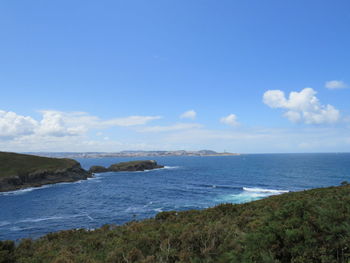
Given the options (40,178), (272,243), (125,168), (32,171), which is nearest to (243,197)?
(272,243)

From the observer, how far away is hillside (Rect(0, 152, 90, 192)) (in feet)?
232

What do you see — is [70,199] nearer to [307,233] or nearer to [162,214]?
[162,214]

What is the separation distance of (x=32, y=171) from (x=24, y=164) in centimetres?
703

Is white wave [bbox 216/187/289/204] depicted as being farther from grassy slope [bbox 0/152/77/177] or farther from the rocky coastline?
grassy slope [bbox 0/152/77/177]

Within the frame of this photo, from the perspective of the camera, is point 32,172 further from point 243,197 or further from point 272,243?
point 272,243

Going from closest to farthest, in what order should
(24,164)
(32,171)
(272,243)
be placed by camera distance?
1. (272,243)
2. (32,171)
3. (24,164)

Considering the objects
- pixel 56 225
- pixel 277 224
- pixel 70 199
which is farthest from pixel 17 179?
pixel 277 224

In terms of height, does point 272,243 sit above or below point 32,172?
above

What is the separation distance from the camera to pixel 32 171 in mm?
79000

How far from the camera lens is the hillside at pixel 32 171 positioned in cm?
7063

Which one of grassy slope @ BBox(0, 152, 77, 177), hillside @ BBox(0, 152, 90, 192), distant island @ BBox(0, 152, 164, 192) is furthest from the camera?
grassy slope @ BBox(0, 152, 77, 177)

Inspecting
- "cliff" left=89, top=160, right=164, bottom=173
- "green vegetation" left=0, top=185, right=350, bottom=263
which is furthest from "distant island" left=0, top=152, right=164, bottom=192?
"green vegetation" left=0, top=185, right=350, bottom=263

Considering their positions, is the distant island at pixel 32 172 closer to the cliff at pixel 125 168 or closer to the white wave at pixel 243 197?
the cliff at pixel 125 168

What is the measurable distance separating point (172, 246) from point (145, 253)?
1322mm
